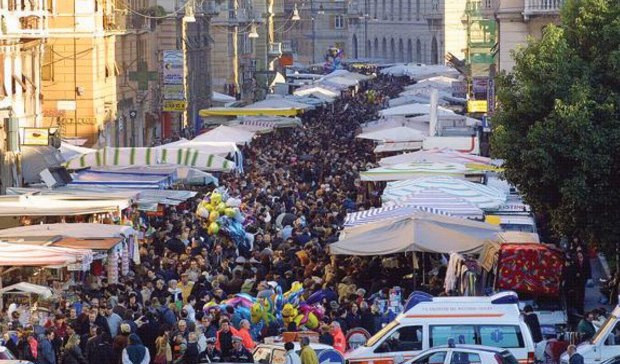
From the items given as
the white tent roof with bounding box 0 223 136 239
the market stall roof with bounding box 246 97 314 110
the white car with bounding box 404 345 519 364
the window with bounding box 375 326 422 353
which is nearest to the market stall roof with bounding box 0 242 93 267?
the white tent roof with bounding box 0 223 136 239

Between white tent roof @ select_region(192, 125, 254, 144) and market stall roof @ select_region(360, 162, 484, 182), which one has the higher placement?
market stall roof @ select_region(360, 162, 484, 182)

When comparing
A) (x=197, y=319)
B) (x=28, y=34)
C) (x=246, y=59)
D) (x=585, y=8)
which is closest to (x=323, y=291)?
(x=197, y=319)

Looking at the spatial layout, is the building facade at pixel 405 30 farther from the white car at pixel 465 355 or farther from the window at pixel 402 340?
the white car at pixel 465 355

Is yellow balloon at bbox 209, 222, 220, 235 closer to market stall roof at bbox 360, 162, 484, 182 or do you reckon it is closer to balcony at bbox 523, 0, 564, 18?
market stall roof at bbox 360, 162, 484, 182

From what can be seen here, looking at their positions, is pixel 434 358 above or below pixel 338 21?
above

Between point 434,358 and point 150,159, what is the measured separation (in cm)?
1819

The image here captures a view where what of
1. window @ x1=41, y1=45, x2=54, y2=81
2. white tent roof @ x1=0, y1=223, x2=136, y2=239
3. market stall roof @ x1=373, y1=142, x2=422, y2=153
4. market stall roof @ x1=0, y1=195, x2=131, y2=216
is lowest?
market stall roof @ x1=373, y1=142, x2=422, y2=153

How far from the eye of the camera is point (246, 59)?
324ft

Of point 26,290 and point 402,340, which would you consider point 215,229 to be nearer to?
point 26,290

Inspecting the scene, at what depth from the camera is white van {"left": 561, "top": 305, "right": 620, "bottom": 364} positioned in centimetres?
2141

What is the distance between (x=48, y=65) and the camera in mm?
51312

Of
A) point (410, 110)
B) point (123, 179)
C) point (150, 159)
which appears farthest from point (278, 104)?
point (123, 179)

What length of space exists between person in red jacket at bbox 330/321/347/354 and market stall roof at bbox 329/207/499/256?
4.66 m

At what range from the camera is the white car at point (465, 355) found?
65.5 ft
